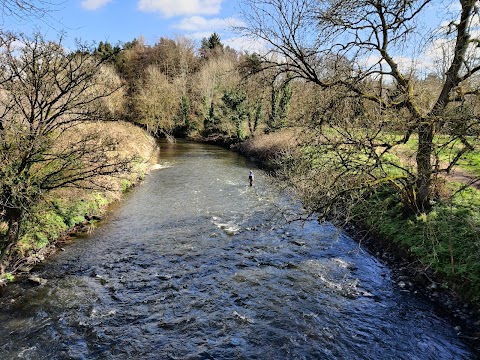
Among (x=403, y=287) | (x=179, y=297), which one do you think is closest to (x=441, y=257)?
(x=403, y=287)

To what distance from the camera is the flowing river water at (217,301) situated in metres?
8.25

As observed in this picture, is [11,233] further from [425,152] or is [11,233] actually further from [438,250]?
[438,250]

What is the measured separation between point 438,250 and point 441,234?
648mm

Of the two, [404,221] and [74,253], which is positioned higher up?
[404,221]

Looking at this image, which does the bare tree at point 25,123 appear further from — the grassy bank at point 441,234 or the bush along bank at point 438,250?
the bush along bank at point 438,250

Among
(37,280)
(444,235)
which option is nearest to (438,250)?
(444,235)

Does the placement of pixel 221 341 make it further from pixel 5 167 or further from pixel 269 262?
pixel 5 167

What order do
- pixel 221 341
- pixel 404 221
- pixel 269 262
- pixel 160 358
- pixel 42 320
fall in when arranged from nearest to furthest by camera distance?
pixel 160 358
pixel 221 341
pixel 42 320
pixel 269 262
pixel 404 221

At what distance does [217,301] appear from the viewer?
10.2 metres

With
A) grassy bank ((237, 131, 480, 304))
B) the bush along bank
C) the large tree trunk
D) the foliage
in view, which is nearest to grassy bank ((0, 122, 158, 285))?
the large tree trunk

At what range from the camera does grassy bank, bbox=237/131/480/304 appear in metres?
9.93

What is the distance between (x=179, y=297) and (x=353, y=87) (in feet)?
29.9

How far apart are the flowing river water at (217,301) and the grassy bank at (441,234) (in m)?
1.28

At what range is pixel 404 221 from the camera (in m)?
14.1
